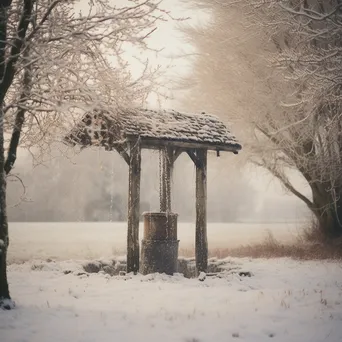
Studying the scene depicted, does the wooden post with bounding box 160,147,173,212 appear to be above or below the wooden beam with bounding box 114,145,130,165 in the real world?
below

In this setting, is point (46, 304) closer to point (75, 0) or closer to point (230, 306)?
point (230, 306)

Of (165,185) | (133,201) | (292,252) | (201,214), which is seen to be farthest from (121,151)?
(292,252)

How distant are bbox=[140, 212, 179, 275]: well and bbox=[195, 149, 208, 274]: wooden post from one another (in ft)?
2.34

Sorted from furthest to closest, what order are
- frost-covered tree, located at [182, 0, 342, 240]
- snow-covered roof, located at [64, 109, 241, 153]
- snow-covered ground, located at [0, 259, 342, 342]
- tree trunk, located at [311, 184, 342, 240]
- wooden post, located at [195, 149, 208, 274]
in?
tree trunk, located at [311, 184, 342, 240] → frost-covered tree, located at [182, 0, 342, 240] → wooden post, located at [195, 149, 208, 274] → snow-covered roof, located at [64, 109, 241, 153] → snow-covered ground, located at [0, 259, 342, 342]


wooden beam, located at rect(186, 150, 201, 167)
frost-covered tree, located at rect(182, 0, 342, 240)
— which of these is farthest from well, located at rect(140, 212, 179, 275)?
frost-covered tree, located at rect(182, 0, 342, 240)

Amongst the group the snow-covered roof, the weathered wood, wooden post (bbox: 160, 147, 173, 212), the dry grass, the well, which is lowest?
the dry grass

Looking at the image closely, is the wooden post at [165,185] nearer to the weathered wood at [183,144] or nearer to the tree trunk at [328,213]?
the weathered wood at [183,144]

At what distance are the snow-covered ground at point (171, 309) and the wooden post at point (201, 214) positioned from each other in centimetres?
119

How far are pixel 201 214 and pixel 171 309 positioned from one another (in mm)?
4700

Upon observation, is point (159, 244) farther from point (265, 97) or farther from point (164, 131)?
point (265, 97)

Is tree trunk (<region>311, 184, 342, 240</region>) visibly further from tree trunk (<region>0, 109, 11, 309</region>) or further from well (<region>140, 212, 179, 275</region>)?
tree trunk (<region>0, 109, 11, 309</region>)

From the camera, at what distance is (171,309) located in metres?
5.82

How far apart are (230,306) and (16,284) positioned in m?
4.53

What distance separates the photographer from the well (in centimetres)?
968
